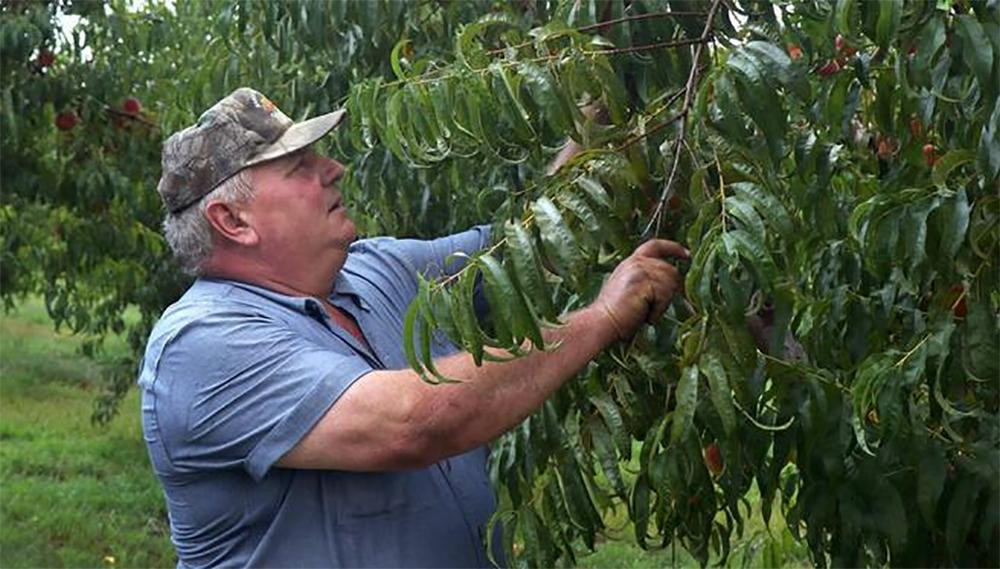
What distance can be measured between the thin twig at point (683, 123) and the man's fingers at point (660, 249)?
37mm

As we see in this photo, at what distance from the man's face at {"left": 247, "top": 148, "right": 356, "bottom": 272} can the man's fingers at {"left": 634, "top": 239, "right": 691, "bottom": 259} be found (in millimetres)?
626

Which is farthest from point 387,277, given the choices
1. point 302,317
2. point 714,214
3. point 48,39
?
point 48,39

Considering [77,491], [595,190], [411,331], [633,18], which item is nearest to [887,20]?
[595,190]

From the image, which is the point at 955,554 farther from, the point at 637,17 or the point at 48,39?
the point at 48,39

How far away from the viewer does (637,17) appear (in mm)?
2447

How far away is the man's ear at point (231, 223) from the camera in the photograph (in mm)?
2699

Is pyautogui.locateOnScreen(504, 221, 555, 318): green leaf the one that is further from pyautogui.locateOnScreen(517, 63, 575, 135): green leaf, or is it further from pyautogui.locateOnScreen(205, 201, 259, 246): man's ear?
pyautogui.locateOnScreen(205, 201, 259, 246): man's ear

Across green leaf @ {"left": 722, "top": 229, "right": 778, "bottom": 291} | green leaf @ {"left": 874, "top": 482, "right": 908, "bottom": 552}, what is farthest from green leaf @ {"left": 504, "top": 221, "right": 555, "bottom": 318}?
green leaf @ {"left": 874, "top": 482, "right": 908, "bottom": 552}

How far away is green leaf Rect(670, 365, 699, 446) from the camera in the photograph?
6.80 feet

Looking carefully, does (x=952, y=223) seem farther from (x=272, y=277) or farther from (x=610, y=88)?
(x=272, y=277)

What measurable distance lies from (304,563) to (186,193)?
631 mm

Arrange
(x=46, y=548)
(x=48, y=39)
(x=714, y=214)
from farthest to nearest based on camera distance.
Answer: (x=46, y=548) < (x=48, y=39) < (x=714, y=214)

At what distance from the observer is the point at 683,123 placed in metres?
2.26

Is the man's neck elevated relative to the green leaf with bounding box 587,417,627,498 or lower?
elevated
